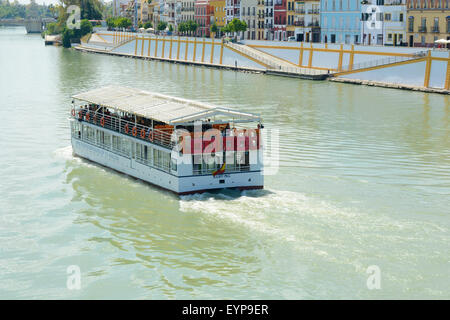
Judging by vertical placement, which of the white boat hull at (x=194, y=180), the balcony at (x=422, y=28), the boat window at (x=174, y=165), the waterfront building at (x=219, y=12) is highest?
the waterfront building at (x=219, y=12)

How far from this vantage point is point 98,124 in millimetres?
32750

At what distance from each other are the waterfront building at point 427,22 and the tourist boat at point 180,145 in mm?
47086

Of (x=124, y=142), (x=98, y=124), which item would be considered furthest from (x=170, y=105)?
(x=98, y=124)

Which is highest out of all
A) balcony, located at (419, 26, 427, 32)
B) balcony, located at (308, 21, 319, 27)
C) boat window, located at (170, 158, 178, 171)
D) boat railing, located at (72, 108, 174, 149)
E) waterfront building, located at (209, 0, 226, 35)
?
waterfront building, located at (209, 0, 226, 35)

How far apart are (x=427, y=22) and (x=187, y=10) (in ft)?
229

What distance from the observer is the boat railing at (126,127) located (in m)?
27.8

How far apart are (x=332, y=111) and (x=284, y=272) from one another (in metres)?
32.2

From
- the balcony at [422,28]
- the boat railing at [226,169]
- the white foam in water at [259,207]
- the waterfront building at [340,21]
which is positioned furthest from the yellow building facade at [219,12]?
the white foam in water at [259,207]

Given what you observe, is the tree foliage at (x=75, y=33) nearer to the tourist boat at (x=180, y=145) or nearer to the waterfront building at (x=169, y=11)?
the waterfront building at (x=169, y=11)

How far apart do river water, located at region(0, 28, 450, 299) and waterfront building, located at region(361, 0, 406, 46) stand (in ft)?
123

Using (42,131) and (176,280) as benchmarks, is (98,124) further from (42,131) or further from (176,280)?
(176,280)

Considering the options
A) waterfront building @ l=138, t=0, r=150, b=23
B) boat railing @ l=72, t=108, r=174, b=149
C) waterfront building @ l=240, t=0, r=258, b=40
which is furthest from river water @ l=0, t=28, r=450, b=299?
waterfront building @ l=138, t=0, r=150, b=23

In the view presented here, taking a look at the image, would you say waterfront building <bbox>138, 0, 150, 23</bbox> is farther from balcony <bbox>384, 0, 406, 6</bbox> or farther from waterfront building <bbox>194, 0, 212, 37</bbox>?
balcony <bbox>384, 0, 406, 6</bbox>

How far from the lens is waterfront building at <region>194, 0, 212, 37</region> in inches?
4980
